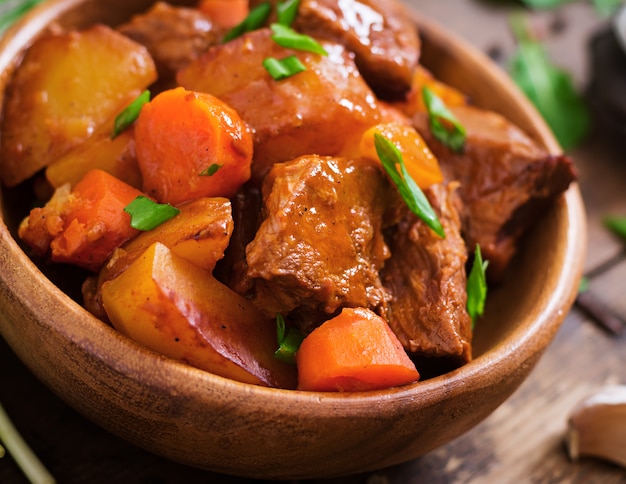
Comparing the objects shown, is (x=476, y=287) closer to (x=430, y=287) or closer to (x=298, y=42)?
(x=430, y=287)

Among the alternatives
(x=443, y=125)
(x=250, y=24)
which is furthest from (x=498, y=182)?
(x=250, y=24)

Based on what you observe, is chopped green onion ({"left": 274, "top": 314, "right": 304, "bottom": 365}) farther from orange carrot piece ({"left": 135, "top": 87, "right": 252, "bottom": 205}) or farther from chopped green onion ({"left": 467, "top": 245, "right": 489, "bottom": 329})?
chopped green onion ({"left": 467, "top": 245, "right": 489, "bottom": 329})

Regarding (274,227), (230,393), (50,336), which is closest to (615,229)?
(274,227)

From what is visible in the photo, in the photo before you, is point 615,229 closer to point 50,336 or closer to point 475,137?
point 475,137

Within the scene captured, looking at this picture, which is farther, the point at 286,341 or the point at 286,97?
the point at 286,97

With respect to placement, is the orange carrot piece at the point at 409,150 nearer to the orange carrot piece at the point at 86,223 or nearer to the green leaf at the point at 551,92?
the orange carrot piece at the point at 86,223

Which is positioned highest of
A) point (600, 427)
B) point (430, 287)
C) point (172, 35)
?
point (172, 35)
